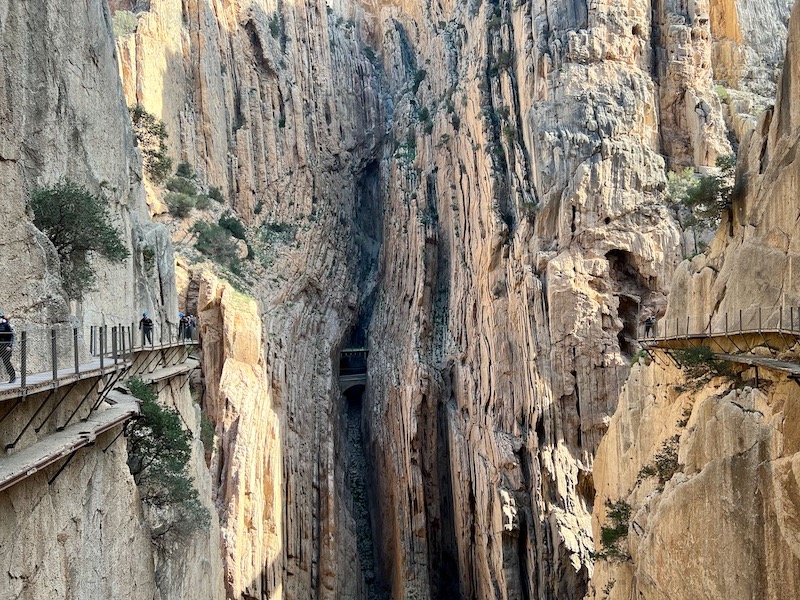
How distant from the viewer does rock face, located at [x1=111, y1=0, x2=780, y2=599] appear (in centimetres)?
2438

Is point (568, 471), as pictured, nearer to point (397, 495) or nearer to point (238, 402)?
point (397, 495)

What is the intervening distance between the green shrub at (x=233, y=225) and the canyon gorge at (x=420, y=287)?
82 centimetres

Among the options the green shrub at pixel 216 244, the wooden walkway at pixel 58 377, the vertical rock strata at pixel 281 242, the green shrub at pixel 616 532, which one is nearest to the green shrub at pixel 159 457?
the wooden walkway at pixel 58 377

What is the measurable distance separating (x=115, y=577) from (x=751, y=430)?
32.0 feet

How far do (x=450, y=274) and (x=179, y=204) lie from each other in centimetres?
1412

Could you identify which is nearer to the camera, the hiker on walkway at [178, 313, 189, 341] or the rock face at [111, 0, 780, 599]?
the hiker on walkway at [178, 313, 189, 341]

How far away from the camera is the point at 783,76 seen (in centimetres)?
1251

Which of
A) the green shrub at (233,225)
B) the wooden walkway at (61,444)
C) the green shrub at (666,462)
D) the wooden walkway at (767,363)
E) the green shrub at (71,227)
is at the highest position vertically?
the green shrub at (233,225)

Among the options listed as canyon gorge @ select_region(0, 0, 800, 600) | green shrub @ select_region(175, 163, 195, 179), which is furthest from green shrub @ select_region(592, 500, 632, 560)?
green shrub @ select_region(175, 163, 195, 179)

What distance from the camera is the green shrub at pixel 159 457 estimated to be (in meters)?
12.8

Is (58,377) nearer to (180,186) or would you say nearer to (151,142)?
(180,186)

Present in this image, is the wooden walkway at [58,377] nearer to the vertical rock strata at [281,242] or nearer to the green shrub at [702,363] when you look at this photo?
the green shrub at [702,363]

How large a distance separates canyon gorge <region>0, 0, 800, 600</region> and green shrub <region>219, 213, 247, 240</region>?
0.82 m

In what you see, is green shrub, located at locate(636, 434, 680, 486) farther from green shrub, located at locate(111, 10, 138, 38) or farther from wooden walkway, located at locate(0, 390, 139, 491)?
green shrub, located at locate(111, 10, 138, 38)
